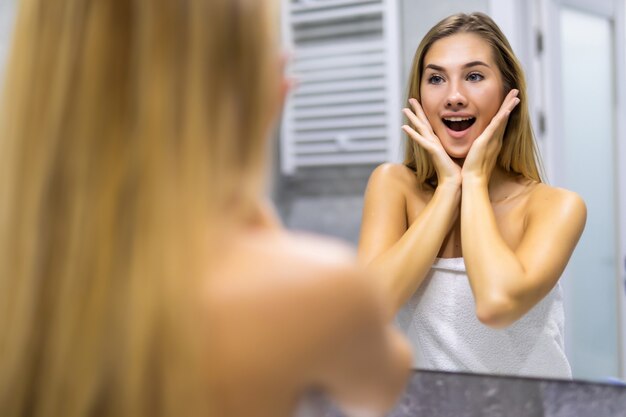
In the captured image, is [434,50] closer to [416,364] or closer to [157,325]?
[416,364]

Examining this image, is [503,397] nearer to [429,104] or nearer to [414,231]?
[414,231]

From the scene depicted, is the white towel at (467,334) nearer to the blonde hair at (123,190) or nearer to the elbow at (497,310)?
the elbow at (497,310)

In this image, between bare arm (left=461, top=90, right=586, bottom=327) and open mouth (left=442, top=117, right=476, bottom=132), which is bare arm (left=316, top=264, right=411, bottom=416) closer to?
bare arm (left=461, top=90, right=586, bottom=327)

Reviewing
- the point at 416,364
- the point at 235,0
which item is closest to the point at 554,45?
the point at 416,364

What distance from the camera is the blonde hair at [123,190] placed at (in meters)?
0.38

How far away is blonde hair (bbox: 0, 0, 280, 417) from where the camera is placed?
375 mm

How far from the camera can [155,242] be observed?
0.38m

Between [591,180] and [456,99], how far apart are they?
0.20 meters

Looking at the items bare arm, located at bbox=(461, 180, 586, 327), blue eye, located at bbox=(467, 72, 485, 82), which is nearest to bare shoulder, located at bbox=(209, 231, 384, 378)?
bare arm, located at bbox=(461, 180, 586, 327)

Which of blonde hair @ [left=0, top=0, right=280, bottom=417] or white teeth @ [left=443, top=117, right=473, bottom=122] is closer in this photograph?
blonde hair @ [left=0, top=0, right=280, bottom=417]

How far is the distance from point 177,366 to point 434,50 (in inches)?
24.2

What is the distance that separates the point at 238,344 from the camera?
367mm

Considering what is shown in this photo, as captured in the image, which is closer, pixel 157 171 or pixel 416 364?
pixel 157 171

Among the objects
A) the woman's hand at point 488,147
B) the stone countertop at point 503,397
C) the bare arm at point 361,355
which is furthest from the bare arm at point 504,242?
the bare arm at point 361,355
